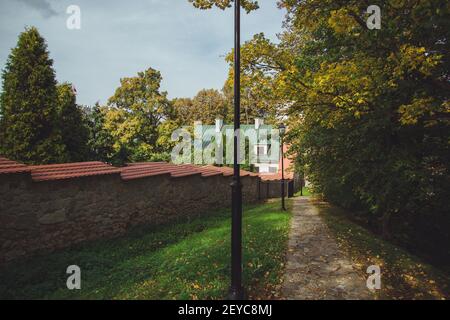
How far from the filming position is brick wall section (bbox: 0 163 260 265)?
A: 6109 mm

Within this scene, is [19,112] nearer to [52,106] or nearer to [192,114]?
[52,106]

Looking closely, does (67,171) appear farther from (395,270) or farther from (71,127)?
(395,270)

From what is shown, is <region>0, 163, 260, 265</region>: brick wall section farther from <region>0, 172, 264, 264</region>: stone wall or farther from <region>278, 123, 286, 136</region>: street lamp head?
<region>278, 123, 286, 136</region>: street lamp head

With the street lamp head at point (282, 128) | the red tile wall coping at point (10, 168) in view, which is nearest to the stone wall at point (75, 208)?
the red tile wall coping at point (10, 168)

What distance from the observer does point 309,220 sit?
11305 mm

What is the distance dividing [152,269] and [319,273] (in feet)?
12.3

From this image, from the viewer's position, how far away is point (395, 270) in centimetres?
599

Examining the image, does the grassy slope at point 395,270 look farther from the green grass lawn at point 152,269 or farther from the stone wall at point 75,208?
the stone wall at point 75,208

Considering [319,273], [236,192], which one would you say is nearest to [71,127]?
[236,192]

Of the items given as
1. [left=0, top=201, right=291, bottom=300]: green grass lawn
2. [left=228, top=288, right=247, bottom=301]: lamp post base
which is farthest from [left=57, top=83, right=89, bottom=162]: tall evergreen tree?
[left=228, top=288, right=247, bottom=301]: lamp post base

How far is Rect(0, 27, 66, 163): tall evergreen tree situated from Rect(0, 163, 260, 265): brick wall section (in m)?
6.12

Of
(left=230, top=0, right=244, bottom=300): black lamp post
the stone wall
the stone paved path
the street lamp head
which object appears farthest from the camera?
the street lamp head

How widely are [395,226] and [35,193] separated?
40.3ft
